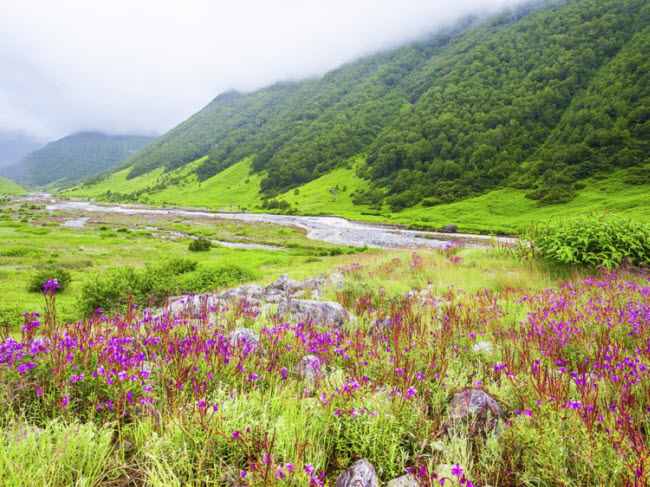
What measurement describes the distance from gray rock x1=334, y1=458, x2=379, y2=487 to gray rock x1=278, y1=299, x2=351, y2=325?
12.8 feet

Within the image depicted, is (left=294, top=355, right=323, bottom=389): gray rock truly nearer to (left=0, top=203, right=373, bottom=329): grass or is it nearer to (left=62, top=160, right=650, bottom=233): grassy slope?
(left=0, top=203, right=373, bottom=329): grass

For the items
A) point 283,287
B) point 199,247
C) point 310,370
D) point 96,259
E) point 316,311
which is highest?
point 310,370

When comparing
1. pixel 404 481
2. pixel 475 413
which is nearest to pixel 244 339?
pixel 404 481

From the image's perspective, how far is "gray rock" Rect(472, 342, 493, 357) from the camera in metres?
4.49

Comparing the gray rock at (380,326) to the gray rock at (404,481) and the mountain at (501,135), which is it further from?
the mountain at (501,135)

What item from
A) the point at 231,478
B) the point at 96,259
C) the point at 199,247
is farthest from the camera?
the point at 199,247

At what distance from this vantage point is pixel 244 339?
4.40m

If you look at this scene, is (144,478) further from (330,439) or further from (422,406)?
(422,406)

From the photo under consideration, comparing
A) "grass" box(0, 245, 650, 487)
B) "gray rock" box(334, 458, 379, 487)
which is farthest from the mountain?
"gray rock" box(334, 458, 379, 487)

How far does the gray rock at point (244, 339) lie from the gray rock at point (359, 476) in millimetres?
2127

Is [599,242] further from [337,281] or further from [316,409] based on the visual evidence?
[316,409]

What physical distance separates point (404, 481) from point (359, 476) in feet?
1.11

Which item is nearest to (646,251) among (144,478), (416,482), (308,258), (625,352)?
(625,352)

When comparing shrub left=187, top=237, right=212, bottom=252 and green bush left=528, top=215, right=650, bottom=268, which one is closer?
green bush left=528, top=215, right=650, bottom=268
